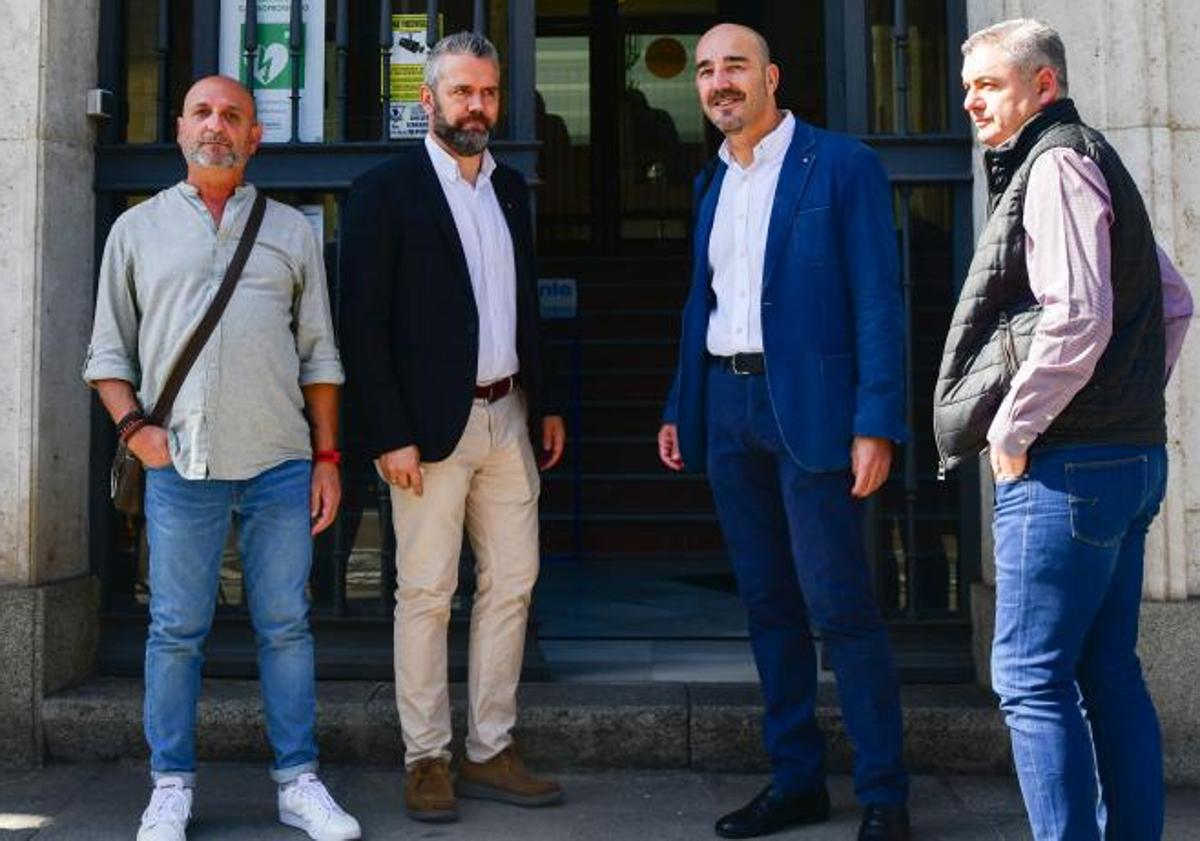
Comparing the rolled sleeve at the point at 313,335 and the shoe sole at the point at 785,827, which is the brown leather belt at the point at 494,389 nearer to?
the rolled sleeve at the point at 313,335

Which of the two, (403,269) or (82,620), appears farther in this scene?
(82,620)

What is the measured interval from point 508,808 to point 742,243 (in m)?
1.93

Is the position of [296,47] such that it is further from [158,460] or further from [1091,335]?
[1091,335]

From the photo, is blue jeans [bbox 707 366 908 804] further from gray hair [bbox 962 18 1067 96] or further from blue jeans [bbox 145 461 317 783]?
blue jeans [bbox 145 461 317 783]

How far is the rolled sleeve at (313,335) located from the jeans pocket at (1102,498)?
2.20 metres

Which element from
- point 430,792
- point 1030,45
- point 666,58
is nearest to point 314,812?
point 430,792

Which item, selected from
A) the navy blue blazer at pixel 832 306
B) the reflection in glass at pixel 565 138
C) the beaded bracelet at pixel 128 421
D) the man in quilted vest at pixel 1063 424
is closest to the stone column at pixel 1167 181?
the navy blue blazer at pixel 832 306

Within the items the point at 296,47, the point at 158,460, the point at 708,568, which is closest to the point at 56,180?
the point at 296,47

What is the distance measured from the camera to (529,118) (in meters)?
5.08

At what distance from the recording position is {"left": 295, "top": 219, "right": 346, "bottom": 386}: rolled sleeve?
13.4 ft

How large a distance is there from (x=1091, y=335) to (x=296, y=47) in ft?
11.2

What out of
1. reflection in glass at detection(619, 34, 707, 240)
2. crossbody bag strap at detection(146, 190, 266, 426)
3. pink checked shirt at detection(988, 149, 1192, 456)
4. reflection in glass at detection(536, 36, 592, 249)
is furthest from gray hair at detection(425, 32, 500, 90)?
reflection in glass at detection(619, 34, 707, 240)

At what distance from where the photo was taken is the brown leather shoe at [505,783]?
4.21 meters

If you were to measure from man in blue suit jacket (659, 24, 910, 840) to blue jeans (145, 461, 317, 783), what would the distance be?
4.21 ft
